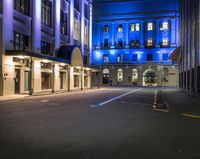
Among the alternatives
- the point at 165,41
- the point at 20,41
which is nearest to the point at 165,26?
the point at 165,41

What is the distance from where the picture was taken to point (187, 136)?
8094 millimetres

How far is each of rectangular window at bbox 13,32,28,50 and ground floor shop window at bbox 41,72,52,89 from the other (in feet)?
16.7

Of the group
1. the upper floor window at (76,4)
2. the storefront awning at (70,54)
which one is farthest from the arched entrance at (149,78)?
the storefront awning at (70,54)

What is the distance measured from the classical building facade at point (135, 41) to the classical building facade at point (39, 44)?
24.7 m

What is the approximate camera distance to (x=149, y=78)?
7562 centimetres

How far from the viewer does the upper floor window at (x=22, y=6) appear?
29.4 m

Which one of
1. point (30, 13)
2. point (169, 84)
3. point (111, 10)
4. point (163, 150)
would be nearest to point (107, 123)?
point (163, 150)

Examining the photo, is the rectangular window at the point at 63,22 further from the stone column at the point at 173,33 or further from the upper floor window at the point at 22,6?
the stone column at the point at 173,33

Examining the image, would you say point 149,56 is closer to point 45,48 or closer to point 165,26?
point 165,26

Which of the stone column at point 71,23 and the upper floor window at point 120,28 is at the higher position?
the upper floor window at point 120,28

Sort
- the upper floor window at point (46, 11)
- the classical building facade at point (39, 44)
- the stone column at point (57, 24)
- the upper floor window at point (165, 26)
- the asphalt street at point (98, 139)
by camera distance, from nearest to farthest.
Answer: the asphalt street at point (98, 139) < the classical building facade at point (39, 44) < the upper floor window at point (46, 11) < the stone column at point (57, 24) < the upper floor window at point (165, 26)

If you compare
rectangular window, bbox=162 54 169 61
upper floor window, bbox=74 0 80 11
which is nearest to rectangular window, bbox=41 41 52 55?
upper floor window, bbox=74 0 80 11

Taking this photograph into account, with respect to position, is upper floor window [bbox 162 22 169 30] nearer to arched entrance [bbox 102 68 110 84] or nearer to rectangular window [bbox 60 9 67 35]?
arched entrance [bbox 102 68 110 84]

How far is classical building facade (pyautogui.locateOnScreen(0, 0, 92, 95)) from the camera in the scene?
26.6 meters
